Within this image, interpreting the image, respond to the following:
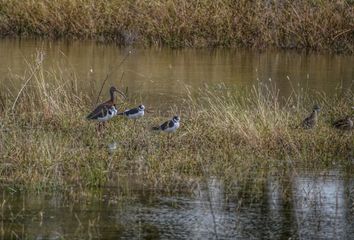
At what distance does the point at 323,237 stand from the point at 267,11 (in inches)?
821

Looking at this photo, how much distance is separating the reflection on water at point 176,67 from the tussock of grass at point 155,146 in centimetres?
477

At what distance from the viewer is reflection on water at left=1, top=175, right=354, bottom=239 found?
10305 mm

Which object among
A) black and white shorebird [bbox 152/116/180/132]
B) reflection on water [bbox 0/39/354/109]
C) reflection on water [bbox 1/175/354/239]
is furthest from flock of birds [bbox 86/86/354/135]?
reflection on water [bbox 0/39/354/109]

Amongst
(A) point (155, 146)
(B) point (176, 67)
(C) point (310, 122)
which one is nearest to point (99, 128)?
(A) point (155, 146)

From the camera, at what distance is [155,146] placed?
13797 mm

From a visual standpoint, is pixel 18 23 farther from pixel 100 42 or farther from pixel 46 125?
pixel 46 125

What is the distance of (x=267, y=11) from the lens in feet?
101

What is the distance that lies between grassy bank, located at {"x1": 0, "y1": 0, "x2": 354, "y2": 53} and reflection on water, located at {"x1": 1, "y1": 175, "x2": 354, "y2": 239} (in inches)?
728

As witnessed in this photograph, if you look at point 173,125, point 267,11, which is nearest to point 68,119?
point 173,125

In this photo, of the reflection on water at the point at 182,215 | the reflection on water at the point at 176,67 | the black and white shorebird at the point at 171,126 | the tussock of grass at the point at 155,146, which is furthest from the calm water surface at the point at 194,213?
the reflection on water at the point at 176,67

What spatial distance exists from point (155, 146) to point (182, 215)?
287cm

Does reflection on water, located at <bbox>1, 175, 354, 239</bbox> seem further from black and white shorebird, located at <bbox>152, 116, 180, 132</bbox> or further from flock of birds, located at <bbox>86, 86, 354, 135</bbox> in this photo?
flock of birds, located at <bbox>86, 86, 354, 135</bbox>

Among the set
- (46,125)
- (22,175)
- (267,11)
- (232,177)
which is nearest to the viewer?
(22,175)

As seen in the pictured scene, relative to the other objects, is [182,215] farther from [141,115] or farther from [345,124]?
[345,124]
